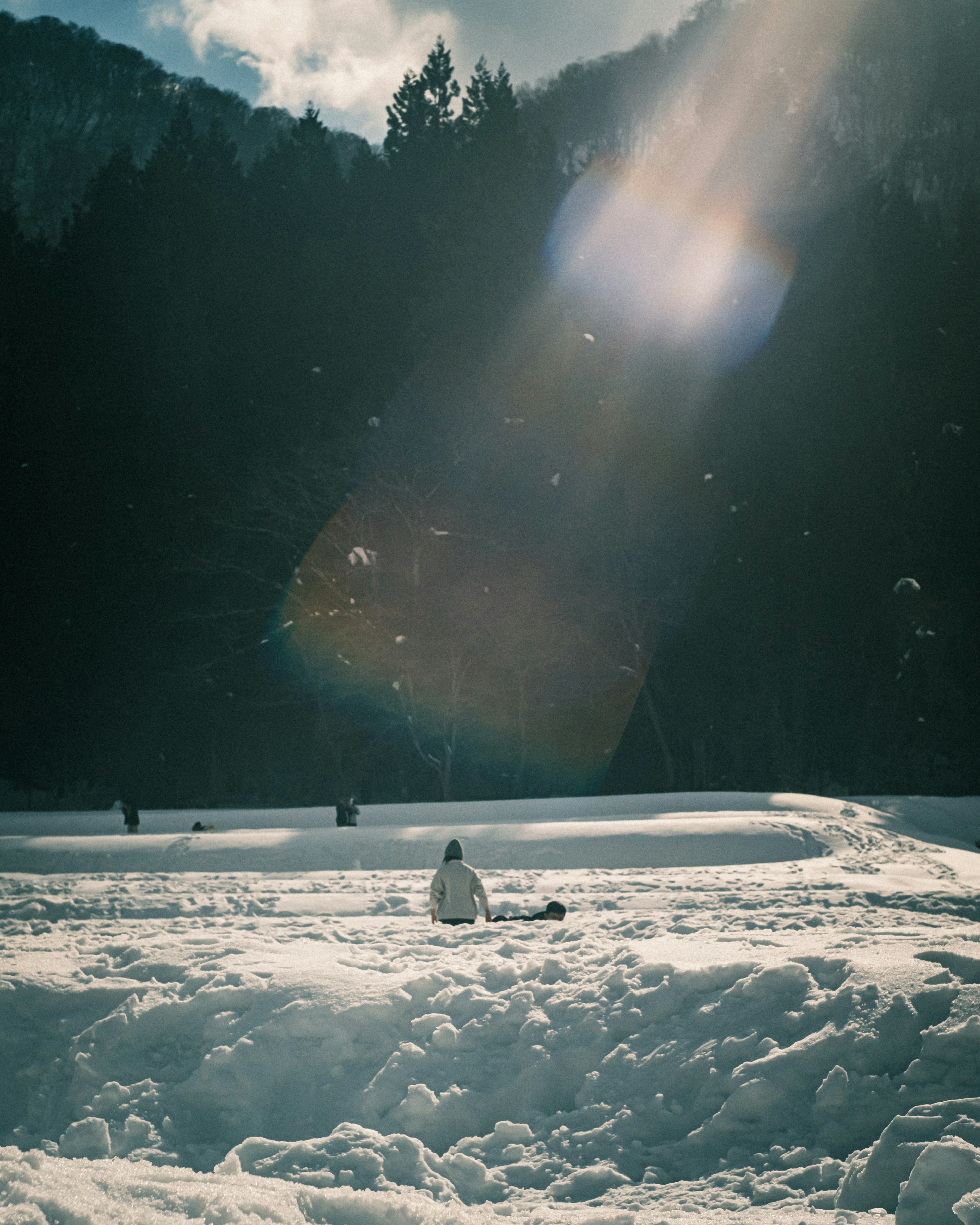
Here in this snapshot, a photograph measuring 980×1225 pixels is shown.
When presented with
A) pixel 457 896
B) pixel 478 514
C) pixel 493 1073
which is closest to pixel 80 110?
pixel 478 514

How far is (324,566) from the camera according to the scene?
27438mm

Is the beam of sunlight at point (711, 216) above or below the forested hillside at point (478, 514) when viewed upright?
above

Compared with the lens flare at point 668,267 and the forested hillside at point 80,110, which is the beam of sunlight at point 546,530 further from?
the forested hillside at point 80,110

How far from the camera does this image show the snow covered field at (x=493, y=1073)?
12.1 feet

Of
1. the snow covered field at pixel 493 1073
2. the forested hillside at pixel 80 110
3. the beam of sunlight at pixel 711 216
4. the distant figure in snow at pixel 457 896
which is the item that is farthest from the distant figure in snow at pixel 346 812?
A: the forested hillside at pixel 80 110

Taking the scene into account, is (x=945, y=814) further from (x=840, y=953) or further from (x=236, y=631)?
(x=236, y=631)

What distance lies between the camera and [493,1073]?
480 centimetres

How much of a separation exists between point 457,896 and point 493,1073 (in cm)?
344

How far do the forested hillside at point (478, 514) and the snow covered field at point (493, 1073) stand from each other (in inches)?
776

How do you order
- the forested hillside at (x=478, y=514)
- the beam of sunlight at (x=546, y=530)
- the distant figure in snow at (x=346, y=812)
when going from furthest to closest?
1. the forested hillside at (x=478, y=514)
2. the beam of sunlight at (x=546, y=530)
3. the distant figure in snow at (x=346, y=812)

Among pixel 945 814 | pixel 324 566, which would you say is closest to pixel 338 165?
pixel 324 566

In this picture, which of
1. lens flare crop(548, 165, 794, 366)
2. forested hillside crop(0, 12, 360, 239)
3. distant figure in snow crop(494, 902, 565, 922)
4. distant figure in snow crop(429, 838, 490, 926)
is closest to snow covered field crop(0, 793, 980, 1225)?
distant figure in snow crop(494, 902, 565, 922)

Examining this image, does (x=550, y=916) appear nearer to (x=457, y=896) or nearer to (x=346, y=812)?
(x=457, y=896)

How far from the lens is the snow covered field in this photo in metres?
3.69
